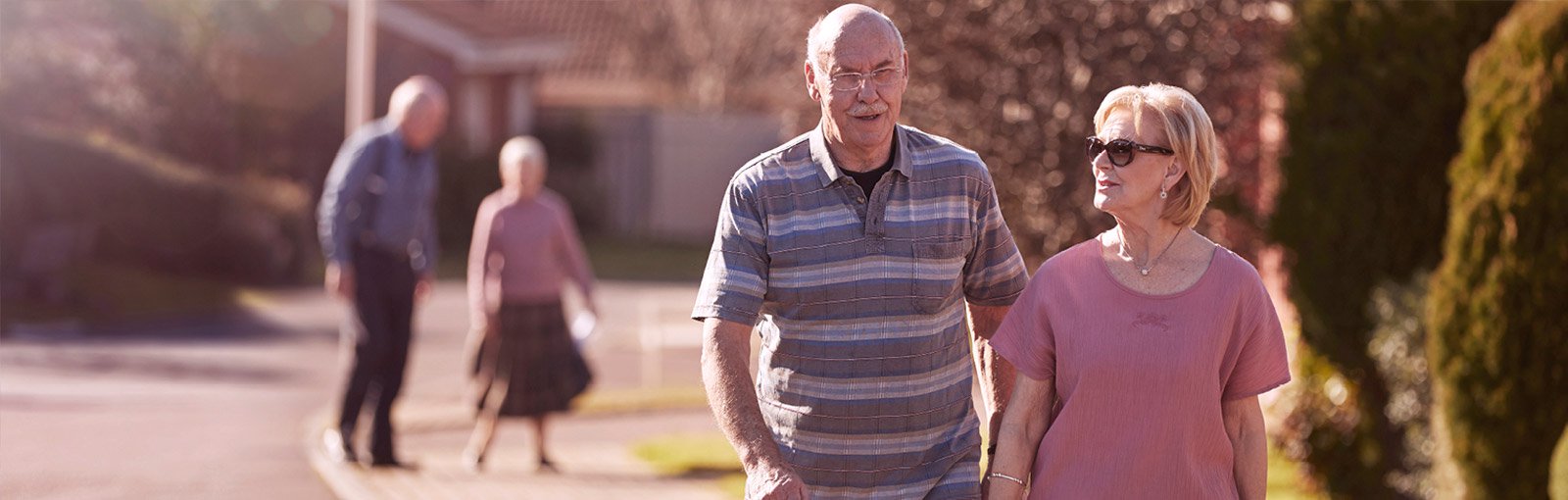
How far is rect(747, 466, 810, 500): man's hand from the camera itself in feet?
12.8

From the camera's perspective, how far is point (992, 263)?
175 inches

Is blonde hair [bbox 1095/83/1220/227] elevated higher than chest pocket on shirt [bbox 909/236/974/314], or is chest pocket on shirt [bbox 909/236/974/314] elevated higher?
blonde hair [bbox 1095/83/1220/227]

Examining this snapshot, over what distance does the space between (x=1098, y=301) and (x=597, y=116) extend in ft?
95.2

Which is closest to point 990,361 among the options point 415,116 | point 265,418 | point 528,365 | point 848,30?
point 848,30

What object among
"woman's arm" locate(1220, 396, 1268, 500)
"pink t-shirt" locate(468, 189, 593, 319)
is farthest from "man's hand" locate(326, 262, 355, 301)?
"woman's arm" locate(1220, 396, 1268, 500)

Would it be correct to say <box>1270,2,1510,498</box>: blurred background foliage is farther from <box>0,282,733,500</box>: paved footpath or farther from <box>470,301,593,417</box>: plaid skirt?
<box>470,301,593,417</box>: plaid skirt

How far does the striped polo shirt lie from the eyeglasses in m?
0.15

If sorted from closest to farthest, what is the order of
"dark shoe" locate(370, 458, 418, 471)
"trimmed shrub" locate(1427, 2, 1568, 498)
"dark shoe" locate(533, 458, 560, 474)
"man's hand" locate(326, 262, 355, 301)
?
1. "trimmed shrub" locate(1427, 2, 1568, 498)
2. "man's hand" locate(326, 262, 355, 301)
3. "dark shoe" locate(370, 458, 418, 471)
4. "dark shoe" locate(533, 458, 560, 474)

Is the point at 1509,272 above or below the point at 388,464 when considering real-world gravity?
above

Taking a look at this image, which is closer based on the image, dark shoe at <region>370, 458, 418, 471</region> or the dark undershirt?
the dark undershirt

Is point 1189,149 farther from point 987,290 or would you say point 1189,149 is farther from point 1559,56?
point 1559,56

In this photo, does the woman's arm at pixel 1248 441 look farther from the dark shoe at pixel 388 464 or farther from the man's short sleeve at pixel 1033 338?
the dark shoe at pixel 388 464

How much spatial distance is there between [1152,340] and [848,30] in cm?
88

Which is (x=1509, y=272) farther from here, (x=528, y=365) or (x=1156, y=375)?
(x=528, y=365)
